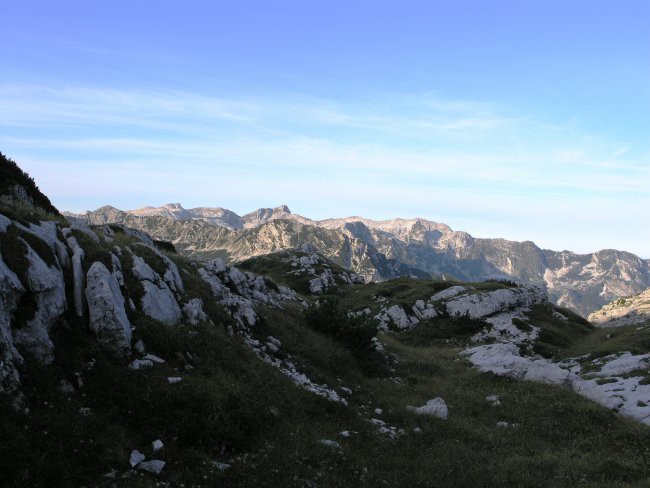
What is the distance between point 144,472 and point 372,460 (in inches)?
271

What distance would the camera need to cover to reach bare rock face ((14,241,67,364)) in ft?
36.3

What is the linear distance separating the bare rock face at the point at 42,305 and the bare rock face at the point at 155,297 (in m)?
3.41

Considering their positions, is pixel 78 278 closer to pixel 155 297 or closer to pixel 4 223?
pixel 4 223

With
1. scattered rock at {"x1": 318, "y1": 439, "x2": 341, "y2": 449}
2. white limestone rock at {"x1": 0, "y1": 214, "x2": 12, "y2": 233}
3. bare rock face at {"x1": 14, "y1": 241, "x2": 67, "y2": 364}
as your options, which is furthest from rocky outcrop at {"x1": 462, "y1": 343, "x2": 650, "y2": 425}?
white limestone rock at {"x1": 0, "y1": 214, "x2": 12, "y2": 233}

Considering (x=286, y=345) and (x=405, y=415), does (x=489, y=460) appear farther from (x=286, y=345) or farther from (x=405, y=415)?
(x=286, y=345)

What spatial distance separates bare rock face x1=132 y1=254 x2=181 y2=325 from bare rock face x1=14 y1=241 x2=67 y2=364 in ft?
11.2

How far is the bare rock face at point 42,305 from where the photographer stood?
11.1 metres

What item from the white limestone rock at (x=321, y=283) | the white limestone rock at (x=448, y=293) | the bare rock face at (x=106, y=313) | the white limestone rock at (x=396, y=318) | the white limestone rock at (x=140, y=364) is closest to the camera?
the white limestone rock at (x=140, y=364)

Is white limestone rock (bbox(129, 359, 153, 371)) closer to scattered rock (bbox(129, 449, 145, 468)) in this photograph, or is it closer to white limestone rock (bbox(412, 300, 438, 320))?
scattered rock (bbox(129, 449, 145, 468))

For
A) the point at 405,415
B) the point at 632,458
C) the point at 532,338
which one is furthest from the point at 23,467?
the point at 532,338

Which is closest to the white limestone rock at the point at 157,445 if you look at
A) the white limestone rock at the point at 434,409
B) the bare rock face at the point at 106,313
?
the bare rock face at the point at 106,313

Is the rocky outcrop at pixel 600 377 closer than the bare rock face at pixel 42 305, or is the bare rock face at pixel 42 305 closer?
the bare rock face at pixel 42 305

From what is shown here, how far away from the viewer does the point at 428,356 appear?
35750 millimetres

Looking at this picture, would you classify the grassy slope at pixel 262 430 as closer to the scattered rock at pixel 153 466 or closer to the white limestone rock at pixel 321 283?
the scattered rock at pixel 153 466
